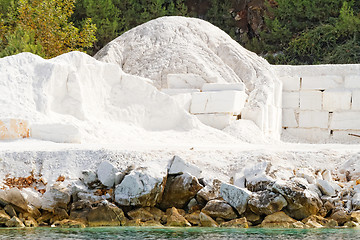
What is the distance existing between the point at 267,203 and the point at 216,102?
6506mm

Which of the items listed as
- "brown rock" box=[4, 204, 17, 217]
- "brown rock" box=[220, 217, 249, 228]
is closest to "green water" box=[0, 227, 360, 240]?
"brown rock" box=[220, 217, 249, 228]

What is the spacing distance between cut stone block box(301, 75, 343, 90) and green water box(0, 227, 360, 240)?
32.6 ft

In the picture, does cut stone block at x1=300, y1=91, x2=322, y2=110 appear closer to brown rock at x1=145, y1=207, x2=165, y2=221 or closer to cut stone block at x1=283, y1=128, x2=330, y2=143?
cut stone block at x1=283, y1=128, x2=330, y2=143

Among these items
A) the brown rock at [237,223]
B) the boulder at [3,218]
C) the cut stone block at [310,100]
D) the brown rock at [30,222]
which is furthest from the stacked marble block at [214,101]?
the boulder at [3,218]

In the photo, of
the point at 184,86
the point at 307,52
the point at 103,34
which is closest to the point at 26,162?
the point at 184,86

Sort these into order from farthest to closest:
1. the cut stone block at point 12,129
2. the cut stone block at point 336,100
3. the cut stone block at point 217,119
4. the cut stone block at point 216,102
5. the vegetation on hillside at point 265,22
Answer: the vegetation on hillside at point 265,22 < the cut stone block at point 336,100 < the cut stone block at point 216,102 < the cut stone block at point 217,119 < the cut stone block at point 12,129

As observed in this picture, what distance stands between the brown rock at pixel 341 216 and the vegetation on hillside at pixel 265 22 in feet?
41.4

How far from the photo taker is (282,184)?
10383 mm

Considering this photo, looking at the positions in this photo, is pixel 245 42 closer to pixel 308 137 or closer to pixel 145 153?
pixel 308 137

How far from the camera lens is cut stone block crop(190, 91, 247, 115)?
53.7 feet

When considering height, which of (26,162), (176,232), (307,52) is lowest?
(176,232)

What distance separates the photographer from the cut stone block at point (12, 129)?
1262 centimetres

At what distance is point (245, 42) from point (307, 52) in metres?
3.12

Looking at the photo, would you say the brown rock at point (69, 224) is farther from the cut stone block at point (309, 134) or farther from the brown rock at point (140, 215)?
the cut stone block at point (309, 134)
